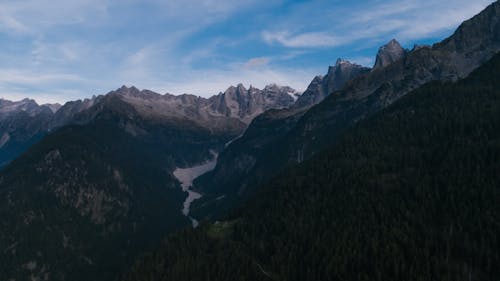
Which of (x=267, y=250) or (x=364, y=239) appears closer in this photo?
(x=364, y=239)

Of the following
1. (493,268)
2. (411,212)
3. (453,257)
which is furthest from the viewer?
(411,212)

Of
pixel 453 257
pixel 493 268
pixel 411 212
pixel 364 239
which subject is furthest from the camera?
pixel 411 212

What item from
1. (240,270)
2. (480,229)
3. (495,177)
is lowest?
(240,270)

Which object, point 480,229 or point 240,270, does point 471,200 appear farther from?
point 240,270

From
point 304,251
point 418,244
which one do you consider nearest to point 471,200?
point 418,244

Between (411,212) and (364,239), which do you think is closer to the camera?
(364,239)

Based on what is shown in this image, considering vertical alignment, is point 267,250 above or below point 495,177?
below

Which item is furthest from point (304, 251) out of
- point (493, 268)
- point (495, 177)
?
point (495, 177)

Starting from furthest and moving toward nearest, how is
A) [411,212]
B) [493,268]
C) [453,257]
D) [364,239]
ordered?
[411,212] → [364,239] → [453,257] → [493,268]

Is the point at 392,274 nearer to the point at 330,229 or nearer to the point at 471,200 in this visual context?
the point at 330,229
